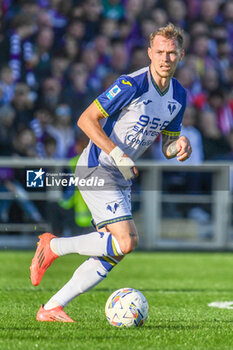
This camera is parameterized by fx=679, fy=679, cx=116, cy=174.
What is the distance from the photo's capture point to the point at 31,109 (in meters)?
10.9

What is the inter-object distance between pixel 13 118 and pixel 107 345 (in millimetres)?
7216

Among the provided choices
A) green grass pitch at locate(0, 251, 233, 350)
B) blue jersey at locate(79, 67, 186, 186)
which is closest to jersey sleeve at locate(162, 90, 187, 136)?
blue jersey at locate(79, 67, 186, 186)

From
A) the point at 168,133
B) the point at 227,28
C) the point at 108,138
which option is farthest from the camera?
the point at 227,28

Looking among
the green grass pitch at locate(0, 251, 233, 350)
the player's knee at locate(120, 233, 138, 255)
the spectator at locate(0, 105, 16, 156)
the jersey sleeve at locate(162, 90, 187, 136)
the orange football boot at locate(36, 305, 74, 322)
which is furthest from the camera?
the spectator at locate(0, 105, 16, 156)

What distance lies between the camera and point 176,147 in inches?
197

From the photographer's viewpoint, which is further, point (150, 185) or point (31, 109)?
A: point (150, 185)

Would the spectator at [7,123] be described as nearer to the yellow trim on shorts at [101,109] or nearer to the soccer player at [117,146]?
the soccer player at [117,146]

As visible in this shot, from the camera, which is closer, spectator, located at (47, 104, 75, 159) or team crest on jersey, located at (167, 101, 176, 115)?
team crest on jersey, located at (167, 101, 176, 115)

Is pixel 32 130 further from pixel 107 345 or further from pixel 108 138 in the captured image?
pixel 107 345

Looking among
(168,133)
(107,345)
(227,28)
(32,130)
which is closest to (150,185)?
(32,130)

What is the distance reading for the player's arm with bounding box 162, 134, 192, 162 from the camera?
487 centimetres

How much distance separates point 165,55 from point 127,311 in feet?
5.89

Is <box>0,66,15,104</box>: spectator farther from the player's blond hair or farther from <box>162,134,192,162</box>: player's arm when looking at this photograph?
the player's blond hair

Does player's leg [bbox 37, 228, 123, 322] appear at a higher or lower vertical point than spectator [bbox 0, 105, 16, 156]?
lower
